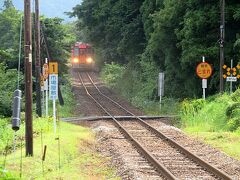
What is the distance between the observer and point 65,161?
1556cm

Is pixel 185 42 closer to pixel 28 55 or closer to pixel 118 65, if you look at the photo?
pixel 28 55

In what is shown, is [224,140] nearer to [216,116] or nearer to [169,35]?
[216,116]

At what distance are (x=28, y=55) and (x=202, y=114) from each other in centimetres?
1100

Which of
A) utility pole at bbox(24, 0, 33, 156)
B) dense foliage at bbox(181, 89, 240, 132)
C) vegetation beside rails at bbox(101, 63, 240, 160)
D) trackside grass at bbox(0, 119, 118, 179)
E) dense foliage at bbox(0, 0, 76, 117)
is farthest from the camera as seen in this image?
dense foliage at bbox(0, 0, 76, 117)

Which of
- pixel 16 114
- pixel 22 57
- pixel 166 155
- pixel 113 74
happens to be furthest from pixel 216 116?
pixel 113 74

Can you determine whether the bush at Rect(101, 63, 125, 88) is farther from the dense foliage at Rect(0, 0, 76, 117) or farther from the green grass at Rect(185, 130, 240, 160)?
the green grass at Rect(185, 130, 240, 160)

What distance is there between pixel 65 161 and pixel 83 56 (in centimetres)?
6301

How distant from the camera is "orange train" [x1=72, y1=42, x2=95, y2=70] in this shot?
77.5 metres

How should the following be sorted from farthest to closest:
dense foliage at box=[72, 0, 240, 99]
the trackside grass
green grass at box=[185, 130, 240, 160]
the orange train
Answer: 1. the orange train
2. dense foliage at box=[72, 0, 240, 99]
3. green grass at box=[185, 130, 240, 160]
4. the trackside grass

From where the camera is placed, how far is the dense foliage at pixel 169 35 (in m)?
31.9

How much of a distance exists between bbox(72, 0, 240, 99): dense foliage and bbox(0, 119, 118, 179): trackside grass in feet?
43.0

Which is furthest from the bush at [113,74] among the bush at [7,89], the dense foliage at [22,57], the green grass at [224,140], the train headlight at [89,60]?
the green grass at [224,140]

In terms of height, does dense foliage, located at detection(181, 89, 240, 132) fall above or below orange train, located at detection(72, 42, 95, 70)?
below

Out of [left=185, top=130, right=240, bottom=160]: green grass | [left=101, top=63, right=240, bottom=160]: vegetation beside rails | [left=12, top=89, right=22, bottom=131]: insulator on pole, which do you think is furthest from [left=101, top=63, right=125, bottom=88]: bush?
[left=12, top=89, right=22, bottom=131]: insulator on pole
